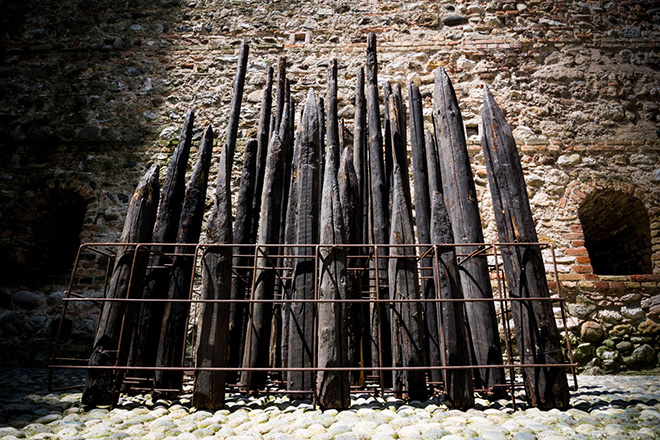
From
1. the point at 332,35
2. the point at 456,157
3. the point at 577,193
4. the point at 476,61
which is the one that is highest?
the point at 332,35

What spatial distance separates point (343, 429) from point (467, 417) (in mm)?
674

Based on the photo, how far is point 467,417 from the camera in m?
1.83

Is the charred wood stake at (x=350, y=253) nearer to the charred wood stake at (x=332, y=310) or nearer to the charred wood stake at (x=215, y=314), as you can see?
the charred wood stake at (x=332, y=310)

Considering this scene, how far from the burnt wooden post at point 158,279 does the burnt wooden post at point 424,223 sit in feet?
6.01

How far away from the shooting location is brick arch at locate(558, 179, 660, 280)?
4.25 metres

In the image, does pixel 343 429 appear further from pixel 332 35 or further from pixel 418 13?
pixel 418 13

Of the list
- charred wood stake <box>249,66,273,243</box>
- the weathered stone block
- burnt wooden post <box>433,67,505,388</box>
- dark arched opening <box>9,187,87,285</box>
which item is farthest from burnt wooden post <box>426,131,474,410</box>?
dark arched opening <box>9,187,87,285</box>

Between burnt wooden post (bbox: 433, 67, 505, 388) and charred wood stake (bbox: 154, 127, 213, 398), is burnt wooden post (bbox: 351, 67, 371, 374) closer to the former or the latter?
burnt wooden post (bbox: 433, 67, 505, 388)

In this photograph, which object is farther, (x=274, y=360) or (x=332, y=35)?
(x=332, y=35)

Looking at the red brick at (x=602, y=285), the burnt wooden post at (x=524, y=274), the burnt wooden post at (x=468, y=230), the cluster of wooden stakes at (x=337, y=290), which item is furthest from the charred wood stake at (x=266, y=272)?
the red brick at (x=602, y=285)

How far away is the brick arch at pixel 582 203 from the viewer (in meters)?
4.25

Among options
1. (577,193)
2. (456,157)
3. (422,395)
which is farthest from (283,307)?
(577,193)

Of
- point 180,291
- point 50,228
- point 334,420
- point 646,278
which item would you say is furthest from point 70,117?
point 646,278

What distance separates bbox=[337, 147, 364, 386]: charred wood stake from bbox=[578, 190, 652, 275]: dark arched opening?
11.8 feet
